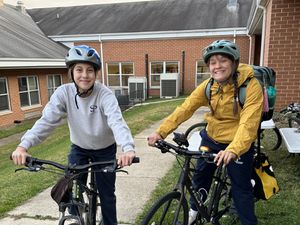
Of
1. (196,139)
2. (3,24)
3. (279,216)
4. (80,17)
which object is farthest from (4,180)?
(80,17)

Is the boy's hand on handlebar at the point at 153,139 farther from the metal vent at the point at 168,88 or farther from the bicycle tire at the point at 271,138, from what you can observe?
the metal vent at the point at 168,88

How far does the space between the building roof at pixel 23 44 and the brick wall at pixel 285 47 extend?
1011 centimetres

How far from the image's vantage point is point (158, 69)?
19.8 meters

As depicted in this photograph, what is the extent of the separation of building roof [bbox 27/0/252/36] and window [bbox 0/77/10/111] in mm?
8766

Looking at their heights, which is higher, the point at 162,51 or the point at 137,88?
the point at 162,51

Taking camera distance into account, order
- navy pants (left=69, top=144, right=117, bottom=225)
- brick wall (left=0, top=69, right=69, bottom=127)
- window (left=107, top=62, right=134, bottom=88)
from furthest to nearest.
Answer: window (left=107, top=62, right=134, bottom=88) < brick wall (left=0, top=69, right=69, bottom=127) < navy pants (left=69, top=144, right=117, bottom=225)

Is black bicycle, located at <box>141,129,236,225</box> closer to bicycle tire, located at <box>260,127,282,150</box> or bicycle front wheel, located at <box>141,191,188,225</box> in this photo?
bicycle front wheel, located at <box>141,191,188,225</box>

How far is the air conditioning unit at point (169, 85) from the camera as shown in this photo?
1814 centimetres

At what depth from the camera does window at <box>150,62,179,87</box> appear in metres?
19.6

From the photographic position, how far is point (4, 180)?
5.12 m

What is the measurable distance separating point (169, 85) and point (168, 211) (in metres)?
16.1

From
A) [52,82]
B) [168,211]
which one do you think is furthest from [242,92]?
[52,82]

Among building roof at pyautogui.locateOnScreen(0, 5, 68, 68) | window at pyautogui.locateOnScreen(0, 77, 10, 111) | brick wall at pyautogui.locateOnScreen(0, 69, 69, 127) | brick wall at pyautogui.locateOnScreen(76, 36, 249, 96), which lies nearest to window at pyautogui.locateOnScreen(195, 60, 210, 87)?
brick wall at pyautogui.locateOnScreen(76, 36, 249, 96)

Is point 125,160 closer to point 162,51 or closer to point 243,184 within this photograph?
point 243,184
